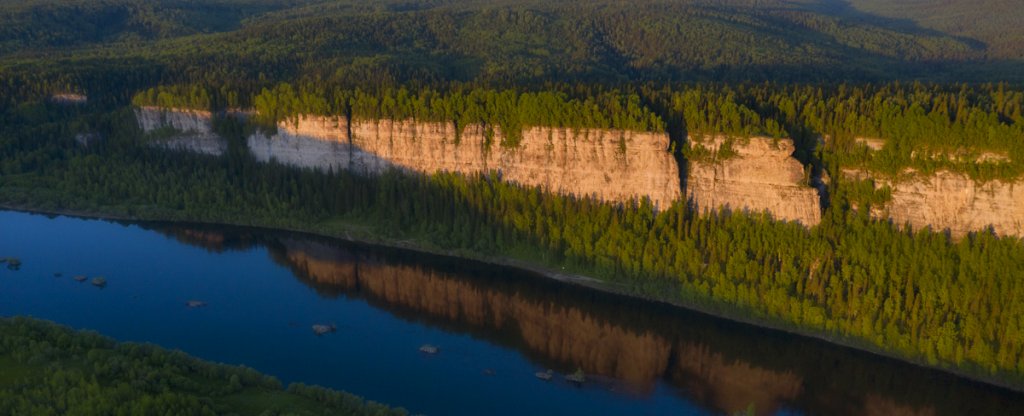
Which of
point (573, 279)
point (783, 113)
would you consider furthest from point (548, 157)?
point (783, 113)

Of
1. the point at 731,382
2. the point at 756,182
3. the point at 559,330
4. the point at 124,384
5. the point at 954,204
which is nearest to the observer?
the point at 124,384

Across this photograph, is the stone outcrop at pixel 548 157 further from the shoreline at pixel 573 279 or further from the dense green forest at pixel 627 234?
the shoreline at pixel 573 279

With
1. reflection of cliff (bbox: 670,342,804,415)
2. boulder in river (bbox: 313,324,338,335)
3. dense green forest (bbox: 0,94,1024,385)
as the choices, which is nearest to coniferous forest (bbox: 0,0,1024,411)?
dense green forest (bbox: 0,94,1024,385)

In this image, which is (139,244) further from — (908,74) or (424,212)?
(908,74)

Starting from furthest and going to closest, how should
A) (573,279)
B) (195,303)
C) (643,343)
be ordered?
(573,279) → (195,303) → (643,343)

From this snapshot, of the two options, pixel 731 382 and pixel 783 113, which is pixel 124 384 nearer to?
pixel 731 382

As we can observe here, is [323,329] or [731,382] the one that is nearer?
[731,382]

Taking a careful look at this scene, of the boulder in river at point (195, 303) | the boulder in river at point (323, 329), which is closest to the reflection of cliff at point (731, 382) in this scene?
the boulder in river at point (323, 329)
